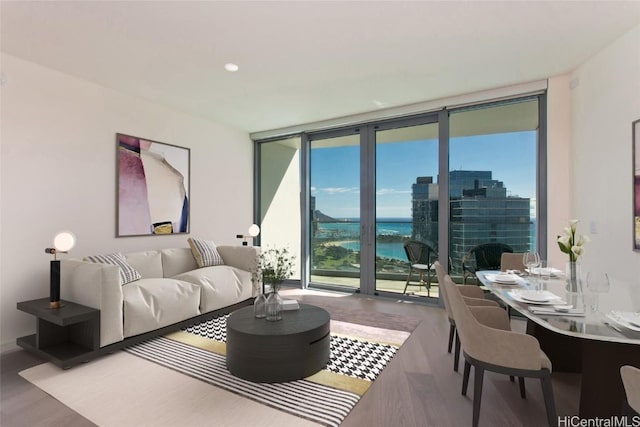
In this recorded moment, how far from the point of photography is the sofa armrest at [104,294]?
284cm

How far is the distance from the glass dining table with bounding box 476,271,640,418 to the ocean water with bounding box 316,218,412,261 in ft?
8.95

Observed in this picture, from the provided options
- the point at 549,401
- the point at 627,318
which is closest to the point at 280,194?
the point at 549,401

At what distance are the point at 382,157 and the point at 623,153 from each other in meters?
2.88

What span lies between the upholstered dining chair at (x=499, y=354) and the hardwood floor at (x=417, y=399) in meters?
0.33

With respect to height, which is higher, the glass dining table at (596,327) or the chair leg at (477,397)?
the glass dining table at (596,327)

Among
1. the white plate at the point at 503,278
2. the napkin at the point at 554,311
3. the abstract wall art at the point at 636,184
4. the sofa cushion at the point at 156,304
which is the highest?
the abstract wall art at the point at 636,184

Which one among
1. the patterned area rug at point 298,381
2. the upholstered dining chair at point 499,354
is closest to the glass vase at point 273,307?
the patterned area rug at point 298,381

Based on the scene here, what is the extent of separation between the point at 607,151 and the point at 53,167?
5.55 meters

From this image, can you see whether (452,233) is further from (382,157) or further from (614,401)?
(614,401)

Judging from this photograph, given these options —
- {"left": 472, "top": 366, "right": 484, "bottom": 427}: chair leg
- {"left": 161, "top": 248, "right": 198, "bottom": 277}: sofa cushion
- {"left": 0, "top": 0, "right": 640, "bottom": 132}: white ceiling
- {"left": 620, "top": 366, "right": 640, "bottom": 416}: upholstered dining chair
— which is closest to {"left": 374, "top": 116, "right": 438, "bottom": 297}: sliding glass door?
{"left": 0, "top": 0, "right": 640, "bottom": 132}: white ceiling

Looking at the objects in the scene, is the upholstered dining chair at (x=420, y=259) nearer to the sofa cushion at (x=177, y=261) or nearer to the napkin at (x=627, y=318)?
the napkin at (x=627, y=318)

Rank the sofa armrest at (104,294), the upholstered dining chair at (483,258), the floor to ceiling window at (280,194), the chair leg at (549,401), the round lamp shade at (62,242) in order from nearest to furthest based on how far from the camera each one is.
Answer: the chair leg at (549,401)
the sofa armrest at (104,294)
the round lamp shade at (62,242)
the upholstered dining chair at (483,258)
the floor to ceiling window at (280,194)

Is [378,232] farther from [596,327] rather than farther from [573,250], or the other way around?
[596,327]

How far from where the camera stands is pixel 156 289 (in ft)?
10.9
